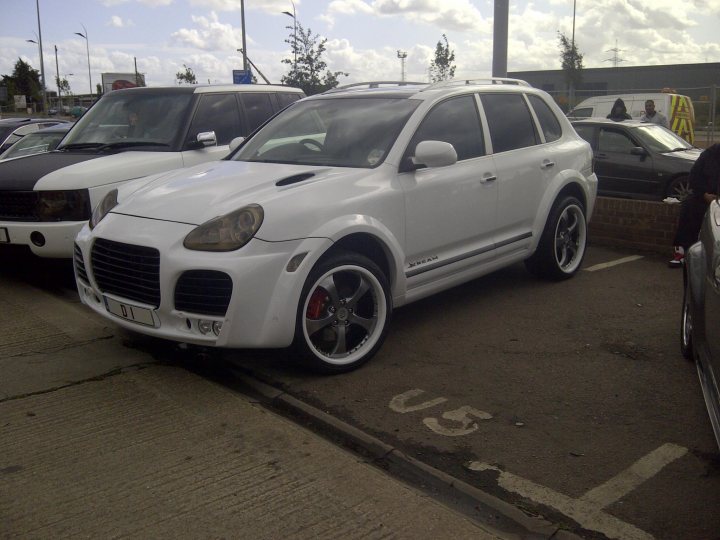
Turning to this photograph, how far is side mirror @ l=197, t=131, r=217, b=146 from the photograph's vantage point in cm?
721

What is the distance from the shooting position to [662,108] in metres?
17.2

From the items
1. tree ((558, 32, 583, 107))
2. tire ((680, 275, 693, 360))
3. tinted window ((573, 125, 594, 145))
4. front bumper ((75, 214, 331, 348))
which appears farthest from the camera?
tree ((558, 32, 583, 107))

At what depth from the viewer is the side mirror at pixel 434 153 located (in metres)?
4.86

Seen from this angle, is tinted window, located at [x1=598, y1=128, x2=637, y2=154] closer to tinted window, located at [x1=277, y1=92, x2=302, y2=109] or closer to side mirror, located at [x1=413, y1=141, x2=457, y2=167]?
tinted window, located at [x1=277, y1=92, x2=302, y2=109]

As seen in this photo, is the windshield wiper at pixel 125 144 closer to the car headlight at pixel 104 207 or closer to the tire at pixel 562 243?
the car headlight at pixel 104 207

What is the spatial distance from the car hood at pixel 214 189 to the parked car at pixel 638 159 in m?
8.15

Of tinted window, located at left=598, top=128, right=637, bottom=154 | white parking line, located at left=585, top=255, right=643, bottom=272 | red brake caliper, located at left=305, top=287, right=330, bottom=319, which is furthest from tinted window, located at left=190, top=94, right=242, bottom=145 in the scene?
tinted window, located at left=598, top=128, right=637, bottom=154

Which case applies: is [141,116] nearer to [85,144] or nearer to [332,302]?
[85,144]

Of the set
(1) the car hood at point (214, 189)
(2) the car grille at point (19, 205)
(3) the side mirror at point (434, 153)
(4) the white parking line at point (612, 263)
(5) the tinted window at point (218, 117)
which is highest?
(5) the tinted window at point (218, 117)

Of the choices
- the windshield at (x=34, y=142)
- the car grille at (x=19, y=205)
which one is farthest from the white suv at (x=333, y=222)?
the windshield at (x=34, y=142)

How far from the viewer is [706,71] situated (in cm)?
4009

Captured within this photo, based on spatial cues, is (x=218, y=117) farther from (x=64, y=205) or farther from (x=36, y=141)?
(x=36, y=141)

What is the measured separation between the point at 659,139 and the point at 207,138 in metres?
7.89

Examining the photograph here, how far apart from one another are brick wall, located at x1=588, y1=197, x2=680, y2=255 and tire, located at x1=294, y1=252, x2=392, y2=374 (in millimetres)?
4563
